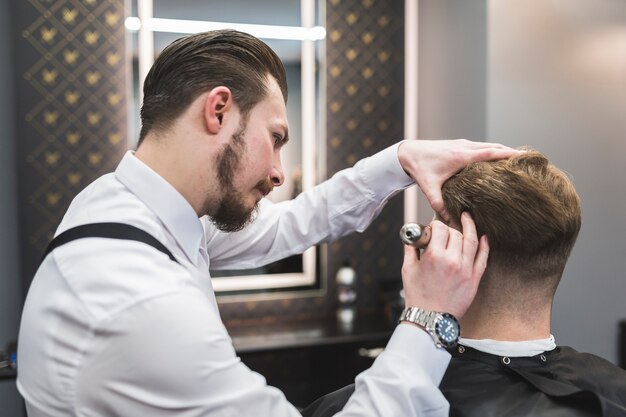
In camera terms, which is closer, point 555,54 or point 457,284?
point 457,284

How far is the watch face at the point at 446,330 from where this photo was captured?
1088mm

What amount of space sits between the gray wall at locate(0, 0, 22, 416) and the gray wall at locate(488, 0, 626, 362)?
2.44m

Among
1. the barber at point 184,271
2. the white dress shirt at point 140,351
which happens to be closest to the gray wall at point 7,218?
the barber at point 184,271

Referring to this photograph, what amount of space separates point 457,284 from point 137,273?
0.60 m

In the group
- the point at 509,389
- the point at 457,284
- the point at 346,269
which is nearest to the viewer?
the point at 457,284

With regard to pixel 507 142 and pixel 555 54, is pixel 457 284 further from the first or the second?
pixel 555 54

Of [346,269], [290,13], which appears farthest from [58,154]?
[346,269]

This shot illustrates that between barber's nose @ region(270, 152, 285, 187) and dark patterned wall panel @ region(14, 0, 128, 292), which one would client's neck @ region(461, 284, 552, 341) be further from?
dark patterned wall panel @ region(14, 0, 128, 292)

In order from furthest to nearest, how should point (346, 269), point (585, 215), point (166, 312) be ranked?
1. point (346, 269)
2. point (585, 215)
3. point (166, 312)

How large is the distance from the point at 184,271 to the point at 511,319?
813mm

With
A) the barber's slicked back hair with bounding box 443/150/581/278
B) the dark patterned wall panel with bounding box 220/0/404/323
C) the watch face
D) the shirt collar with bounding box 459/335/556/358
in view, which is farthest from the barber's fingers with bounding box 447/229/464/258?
the dark patterned wall panel with bounding box 220/0/404/323

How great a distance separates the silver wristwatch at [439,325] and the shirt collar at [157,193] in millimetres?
547

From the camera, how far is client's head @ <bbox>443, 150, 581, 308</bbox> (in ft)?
4.38

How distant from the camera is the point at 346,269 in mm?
3506
